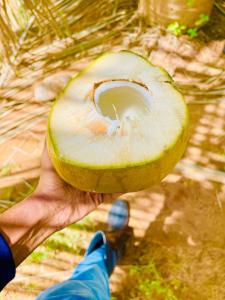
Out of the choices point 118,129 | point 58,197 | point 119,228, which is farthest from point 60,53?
point 118,129

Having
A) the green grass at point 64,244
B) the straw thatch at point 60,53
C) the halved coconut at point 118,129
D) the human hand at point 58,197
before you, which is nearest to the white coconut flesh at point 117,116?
the halved coconut at point 118,129

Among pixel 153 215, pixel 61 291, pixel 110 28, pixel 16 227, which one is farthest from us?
pixel 110 28

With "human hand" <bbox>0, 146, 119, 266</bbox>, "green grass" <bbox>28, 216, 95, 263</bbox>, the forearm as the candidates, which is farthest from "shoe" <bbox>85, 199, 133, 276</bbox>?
the forearm

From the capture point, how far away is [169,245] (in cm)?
189

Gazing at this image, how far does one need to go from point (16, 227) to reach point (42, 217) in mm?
116

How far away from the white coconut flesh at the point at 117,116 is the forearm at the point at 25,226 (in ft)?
1.04

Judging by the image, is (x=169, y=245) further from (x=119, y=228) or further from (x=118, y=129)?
(x=118, y=129)

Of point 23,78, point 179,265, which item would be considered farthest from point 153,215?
point 23,78

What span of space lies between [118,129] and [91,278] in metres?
0.86

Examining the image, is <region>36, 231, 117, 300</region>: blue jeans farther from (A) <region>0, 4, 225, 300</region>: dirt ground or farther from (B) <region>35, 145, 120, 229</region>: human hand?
(B) <region>35, 145, 120, 229</region>: human hand

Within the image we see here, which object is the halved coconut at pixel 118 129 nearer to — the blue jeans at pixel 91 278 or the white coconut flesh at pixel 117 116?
the white coconut flesh at pixel 117 116

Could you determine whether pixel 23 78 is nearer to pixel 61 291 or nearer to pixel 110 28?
pixel 110 28

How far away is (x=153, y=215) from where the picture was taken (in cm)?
200

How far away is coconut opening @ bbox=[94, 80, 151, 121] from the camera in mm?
1187
